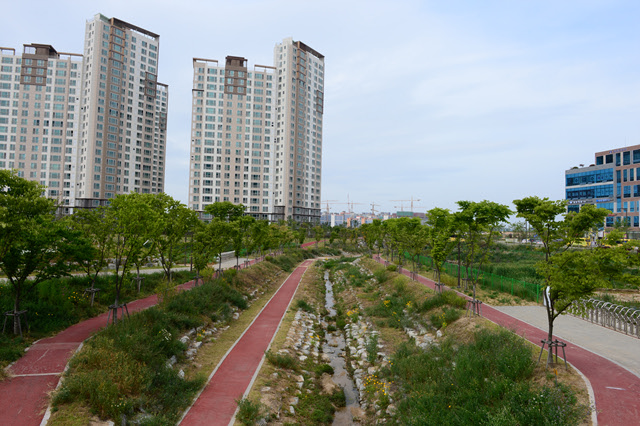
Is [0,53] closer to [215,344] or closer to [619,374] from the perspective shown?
[215,344]

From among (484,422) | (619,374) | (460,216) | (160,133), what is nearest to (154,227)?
(484,422)

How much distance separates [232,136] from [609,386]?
99.8 metres

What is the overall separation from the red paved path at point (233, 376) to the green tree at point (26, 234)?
8399 millimetres

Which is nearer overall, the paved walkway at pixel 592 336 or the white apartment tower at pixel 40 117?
the paved walkway at pixel 592 336

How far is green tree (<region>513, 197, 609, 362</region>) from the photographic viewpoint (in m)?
10.7

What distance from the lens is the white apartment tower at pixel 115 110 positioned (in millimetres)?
87688

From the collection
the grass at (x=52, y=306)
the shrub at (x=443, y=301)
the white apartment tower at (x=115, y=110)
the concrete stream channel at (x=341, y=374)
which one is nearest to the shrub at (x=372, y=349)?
the concrete stream channel at (x=341, y=374)

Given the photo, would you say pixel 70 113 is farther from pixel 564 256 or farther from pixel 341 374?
pixel 564 256

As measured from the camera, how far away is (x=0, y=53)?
90375mm

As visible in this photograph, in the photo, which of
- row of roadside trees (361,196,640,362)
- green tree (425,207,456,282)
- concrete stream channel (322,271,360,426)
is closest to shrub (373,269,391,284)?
green tree (425,207,456,282)

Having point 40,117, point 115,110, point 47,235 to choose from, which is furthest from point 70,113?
point 47,235

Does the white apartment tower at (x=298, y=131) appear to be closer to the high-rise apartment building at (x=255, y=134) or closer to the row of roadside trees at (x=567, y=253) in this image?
the high-rise apartment building at (x=255, y=134)

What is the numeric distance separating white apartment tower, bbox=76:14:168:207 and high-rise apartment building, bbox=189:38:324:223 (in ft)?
45.6

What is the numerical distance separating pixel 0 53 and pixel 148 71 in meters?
36.3
